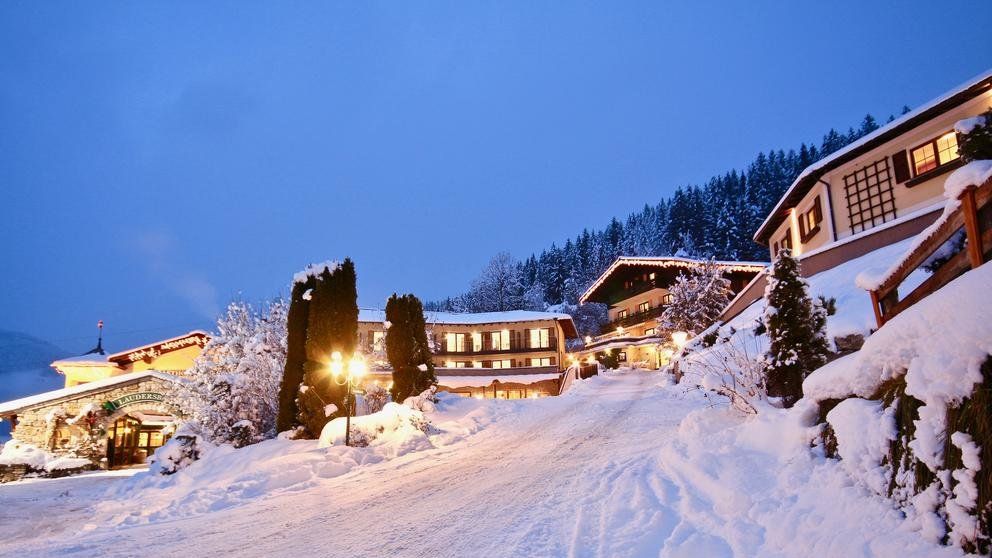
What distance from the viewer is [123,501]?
11156 millimetres

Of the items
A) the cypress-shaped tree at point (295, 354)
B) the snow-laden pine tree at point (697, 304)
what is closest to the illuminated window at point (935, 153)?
the snow-laden pine tree at point (697, 304)

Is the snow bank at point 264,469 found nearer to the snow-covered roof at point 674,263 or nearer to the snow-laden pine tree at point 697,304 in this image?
the snow-laden pine tree at point 697,304

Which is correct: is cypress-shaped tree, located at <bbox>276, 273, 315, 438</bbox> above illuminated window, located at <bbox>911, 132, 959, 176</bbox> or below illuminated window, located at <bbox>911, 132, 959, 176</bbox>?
below

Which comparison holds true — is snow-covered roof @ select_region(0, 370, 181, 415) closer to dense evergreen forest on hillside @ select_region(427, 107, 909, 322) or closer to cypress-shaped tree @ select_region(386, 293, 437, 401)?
cypress-shaped tree @ select_region(386, 293, 437, 401)

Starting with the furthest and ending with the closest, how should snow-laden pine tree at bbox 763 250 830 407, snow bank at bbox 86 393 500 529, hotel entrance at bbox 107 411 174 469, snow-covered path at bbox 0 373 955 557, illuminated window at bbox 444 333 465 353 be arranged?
1. illuminated window at bbox 444 333 465 353
2. hotel entrance at bbox 107 411 174 469
3. snow bank at bbox 86 393 500 529
4. snow-laden pine tree at bbox 763 250 830 407
5. snow-covered path at bbox 0 373 955 557

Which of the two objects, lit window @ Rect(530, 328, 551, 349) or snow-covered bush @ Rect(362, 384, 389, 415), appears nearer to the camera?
snow-covered bush @ Rect(362, 384, 389, 415)

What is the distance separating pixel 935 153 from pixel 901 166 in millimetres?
1160

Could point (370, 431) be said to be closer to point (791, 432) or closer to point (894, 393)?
point (791, 432)

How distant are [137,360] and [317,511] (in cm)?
2779

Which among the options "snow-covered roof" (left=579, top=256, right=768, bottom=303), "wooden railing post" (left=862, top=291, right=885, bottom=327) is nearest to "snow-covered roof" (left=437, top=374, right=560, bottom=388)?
"snow-covered roof" (left=579, top=256, right=768, bottom=303)

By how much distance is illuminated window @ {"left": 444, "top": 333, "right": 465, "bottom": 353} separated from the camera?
1966 inches

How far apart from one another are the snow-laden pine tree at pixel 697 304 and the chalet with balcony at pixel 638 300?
7.85 metres

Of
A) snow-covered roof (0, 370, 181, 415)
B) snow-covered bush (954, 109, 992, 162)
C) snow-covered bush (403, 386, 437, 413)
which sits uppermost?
snow-covered bush (954, 109, 992, 162)

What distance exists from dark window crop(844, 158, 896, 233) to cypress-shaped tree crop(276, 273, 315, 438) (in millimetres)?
20414
